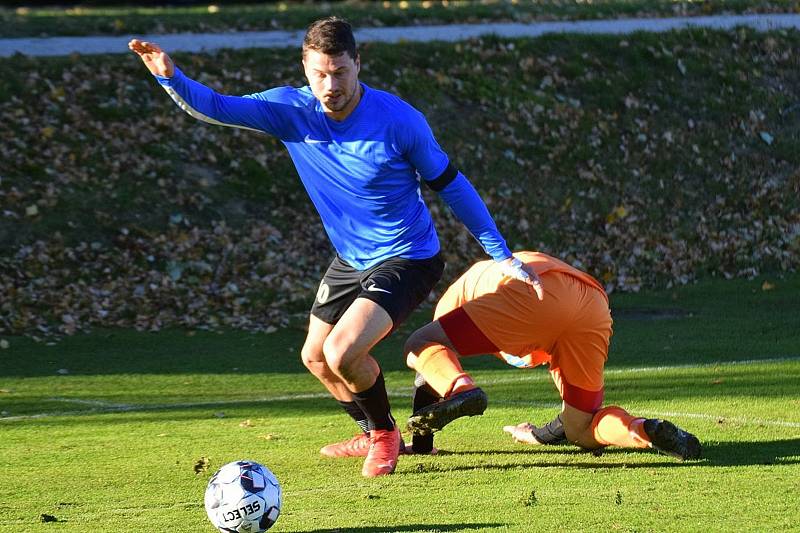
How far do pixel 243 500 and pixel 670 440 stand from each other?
7.60 ft

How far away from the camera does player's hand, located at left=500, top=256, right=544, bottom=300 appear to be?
6.62 metres

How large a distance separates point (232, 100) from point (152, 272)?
626 cm

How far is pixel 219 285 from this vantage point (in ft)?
42.3

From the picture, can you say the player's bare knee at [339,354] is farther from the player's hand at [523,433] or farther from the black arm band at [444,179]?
the player's hand at [523,433]

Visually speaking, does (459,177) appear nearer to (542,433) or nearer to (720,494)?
(542,433)

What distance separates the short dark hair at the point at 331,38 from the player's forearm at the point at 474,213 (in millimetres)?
887

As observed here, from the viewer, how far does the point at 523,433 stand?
7496mm

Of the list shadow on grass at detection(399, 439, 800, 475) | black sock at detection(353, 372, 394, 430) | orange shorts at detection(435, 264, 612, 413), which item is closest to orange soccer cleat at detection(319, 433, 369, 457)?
black sock at detection(353, 372, 394, 430)

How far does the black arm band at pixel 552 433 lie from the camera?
23.8 ft

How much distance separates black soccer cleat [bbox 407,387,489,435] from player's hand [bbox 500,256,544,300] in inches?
27.6

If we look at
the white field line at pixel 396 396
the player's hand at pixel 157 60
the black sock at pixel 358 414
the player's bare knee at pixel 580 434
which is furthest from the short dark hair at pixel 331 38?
the white field line at pixel 396 396

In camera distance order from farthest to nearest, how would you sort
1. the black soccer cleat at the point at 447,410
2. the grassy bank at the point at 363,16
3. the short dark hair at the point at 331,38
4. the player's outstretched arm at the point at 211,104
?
the grassy bank at the point at 363,16
the player's outstretched arm at the point at 211,104
the short dark hair at the point at 331,38
the black soccer cleat at the point at 447,410

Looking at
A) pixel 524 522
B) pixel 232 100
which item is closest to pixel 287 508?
pixel 524 522

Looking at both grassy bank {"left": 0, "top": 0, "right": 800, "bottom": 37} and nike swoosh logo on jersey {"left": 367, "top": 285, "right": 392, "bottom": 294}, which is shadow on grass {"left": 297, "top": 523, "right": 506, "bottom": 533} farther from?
grassy bank {"left": 0, "top": 0, "right": 800, "bottom": 37}
